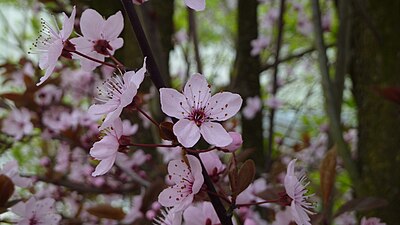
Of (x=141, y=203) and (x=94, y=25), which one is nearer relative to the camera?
(x=94, y=25)

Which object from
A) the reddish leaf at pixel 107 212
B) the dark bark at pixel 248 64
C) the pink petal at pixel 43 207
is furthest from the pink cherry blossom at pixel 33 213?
the dark bark at pixel 248 64

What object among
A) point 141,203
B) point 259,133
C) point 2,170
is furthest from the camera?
point 259,133

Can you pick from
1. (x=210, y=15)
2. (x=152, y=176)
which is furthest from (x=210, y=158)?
(x=210, y=15)

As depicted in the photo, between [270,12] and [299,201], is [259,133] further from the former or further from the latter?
[299,201]

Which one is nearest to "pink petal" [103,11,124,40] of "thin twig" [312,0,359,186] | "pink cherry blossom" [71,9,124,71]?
"pink cherry blossom" [71,9,124,71]

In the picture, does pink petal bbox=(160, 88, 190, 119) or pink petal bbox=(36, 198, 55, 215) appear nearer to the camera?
pink petal bbox=(160, 88, 190, 119)

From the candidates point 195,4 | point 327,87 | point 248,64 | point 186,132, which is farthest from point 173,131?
point 248,64

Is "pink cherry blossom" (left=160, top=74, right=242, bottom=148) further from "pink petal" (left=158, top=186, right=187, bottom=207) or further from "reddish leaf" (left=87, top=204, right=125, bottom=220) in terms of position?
"reddish leaf" (left=87, top=204, right=125, bottom=220)
